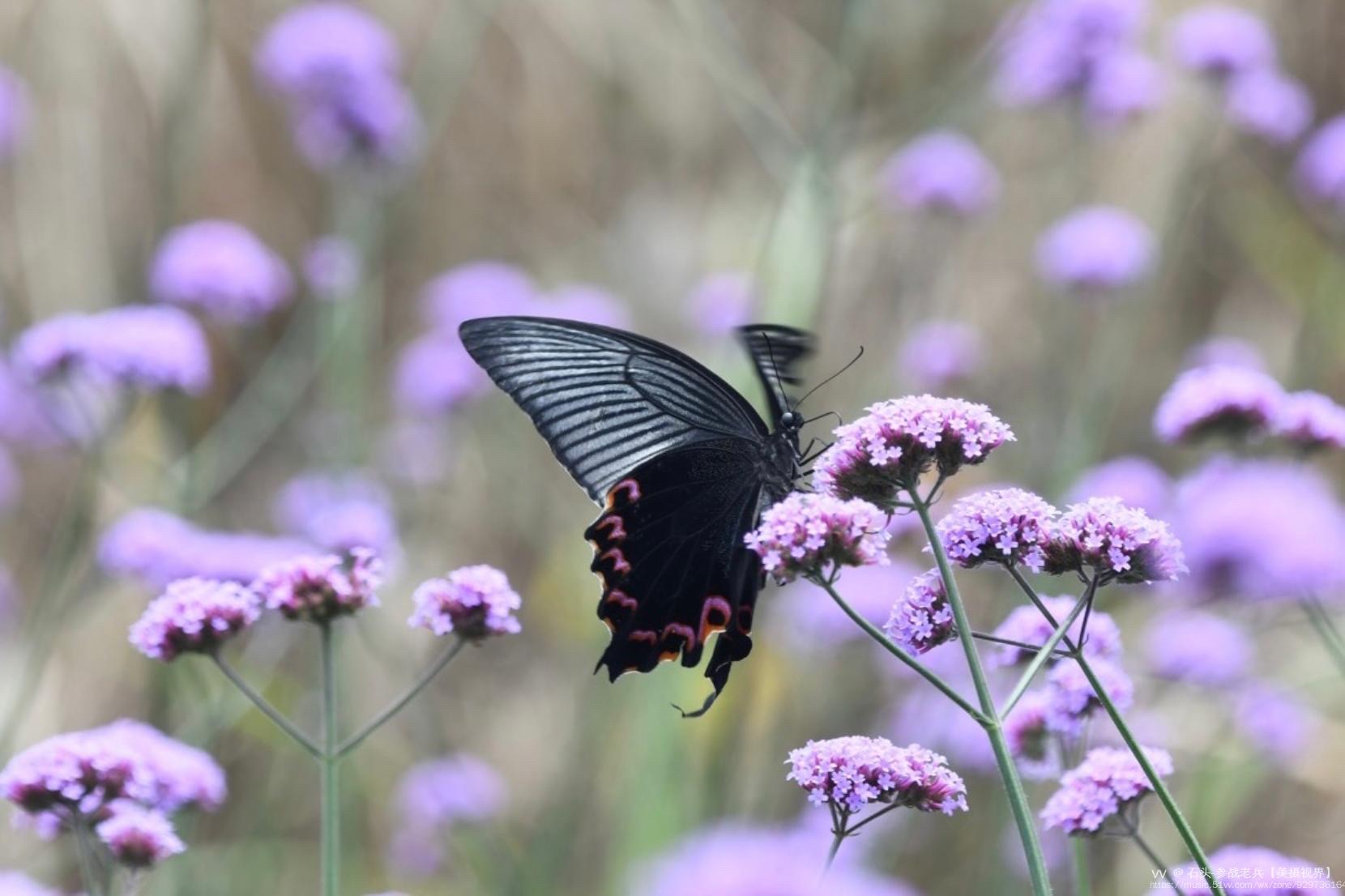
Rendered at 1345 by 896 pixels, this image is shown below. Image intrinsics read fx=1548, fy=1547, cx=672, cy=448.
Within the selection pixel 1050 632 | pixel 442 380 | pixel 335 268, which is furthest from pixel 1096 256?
pixel 1050 632

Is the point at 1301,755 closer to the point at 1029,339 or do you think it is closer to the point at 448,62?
the point at 1029,339

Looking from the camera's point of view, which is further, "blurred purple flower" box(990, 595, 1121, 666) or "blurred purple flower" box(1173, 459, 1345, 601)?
"blurred purple flower" box(990, 595, 1121, 666)

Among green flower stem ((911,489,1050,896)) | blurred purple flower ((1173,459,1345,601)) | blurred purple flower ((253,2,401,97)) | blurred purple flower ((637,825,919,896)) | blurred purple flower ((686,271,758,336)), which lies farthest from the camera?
blurred purple flower ((686,271,758,336))

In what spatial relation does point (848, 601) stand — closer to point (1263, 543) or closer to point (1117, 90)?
point (1117, 90)

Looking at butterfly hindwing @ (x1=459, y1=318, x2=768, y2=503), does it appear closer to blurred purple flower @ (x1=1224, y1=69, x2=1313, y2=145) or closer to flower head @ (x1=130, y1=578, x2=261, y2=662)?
flower head @ (x1=130, y1=578, x2=261, y2=662)

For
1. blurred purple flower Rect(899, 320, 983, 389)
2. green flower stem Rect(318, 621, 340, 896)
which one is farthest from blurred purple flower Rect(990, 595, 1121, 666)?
blurred purple flower Rect(899, 320, 983, 389)

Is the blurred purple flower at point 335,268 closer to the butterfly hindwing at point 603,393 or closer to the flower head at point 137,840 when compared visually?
the butterfly hindwing at point 603,393
